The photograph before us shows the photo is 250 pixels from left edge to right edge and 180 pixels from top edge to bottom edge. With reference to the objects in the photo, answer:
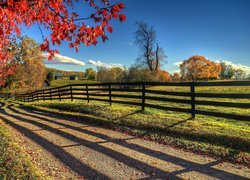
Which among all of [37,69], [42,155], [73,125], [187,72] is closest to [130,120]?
[73,125]

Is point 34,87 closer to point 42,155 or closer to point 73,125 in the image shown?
point 73,125

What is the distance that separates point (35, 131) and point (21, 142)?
4.34 ft

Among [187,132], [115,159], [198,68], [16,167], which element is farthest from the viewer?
[198,68]

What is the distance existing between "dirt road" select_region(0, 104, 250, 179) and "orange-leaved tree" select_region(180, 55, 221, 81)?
6404 cm

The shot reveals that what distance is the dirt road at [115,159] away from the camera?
13.2 ft

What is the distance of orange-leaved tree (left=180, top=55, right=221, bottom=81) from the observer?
67831 millimetres

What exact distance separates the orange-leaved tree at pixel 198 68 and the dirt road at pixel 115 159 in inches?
Result: 2521

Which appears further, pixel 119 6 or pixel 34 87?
pixel 34 87

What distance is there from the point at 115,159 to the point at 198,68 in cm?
7014

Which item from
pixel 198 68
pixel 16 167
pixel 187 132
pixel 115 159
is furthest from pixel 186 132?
pixel 198 68

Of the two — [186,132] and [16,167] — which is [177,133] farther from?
[16,167]

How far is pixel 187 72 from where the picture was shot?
72.7 meters

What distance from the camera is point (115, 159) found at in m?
4.72

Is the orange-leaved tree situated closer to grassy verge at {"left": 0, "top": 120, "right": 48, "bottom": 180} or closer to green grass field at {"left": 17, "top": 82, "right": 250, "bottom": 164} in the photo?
green grass field at {"left": 17, "top": 82, "right": 250, "bottom": 164}
